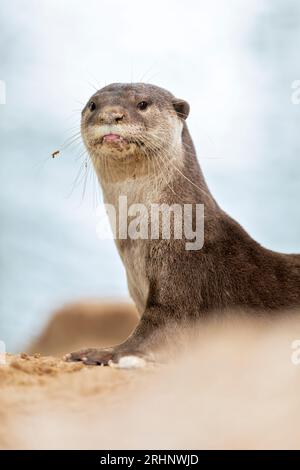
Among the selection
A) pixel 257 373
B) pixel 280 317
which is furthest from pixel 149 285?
pixel 257 373

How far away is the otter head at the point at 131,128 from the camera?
5.39 metres

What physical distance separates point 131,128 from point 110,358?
1560 millimetres

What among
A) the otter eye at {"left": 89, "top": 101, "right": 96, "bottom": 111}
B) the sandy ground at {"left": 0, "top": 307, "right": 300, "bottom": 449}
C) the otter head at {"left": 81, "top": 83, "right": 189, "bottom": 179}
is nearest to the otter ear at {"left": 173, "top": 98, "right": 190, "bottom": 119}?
the otter head at {"left": 81, "top": 83, "right": 189, "bottom": 179}

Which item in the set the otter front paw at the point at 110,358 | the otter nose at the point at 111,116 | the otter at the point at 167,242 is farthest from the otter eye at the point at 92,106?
the otter front paw at the point at 110,358

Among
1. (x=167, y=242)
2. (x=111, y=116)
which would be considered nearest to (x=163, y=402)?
(x=167, y=242)

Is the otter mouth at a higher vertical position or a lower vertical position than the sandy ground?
higher

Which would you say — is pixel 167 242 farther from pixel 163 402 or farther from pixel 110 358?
pixel 163 402

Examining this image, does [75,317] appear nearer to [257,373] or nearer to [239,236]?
[239,236]

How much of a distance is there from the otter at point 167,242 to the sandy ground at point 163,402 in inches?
18.1

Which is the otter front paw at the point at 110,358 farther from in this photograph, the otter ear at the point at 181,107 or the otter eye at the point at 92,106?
the otter ear at the point at 181,107

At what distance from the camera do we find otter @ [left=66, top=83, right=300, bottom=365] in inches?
212

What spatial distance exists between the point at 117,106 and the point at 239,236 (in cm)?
130

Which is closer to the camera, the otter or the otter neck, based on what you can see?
the otter

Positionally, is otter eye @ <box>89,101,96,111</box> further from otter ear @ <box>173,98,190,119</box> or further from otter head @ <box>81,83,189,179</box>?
otter ear @ <box>173,98,190,119</box>
